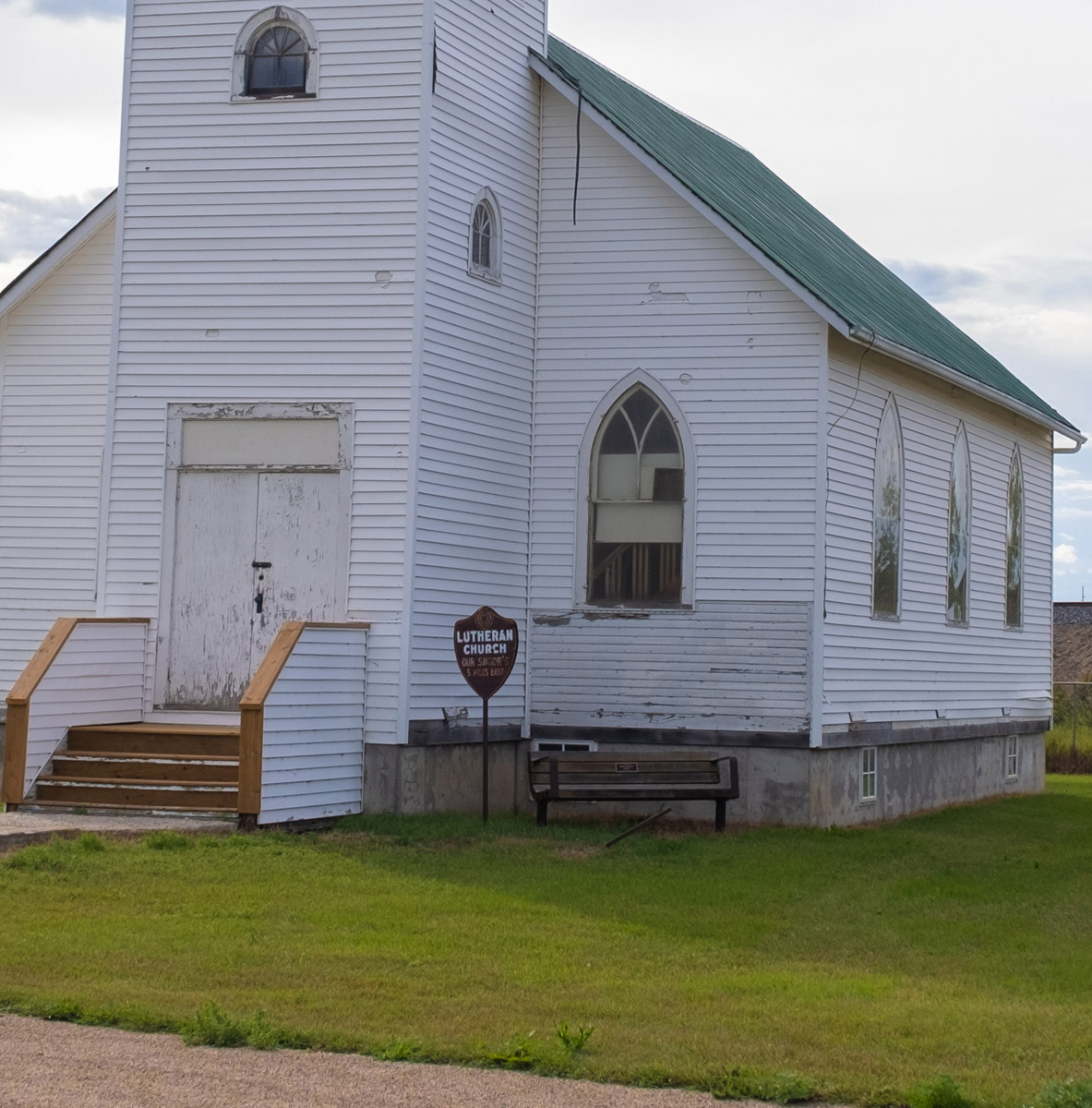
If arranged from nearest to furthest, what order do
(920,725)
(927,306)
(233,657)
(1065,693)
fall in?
(233,657) < (920,725) < (927,306) < (1065,693)

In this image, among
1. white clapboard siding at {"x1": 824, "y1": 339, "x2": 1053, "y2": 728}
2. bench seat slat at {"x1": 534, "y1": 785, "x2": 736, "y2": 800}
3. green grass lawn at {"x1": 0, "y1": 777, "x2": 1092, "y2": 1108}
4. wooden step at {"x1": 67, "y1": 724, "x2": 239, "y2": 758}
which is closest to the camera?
green grass lawn at {"x1": 0, "y1": 777, "x2": 1092, "y2": 1108}

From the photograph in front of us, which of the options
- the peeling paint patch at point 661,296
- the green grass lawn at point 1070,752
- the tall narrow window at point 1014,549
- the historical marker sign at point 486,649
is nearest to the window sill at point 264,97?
the peeling paint patch at point 661,296

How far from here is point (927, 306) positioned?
2653 centimetres

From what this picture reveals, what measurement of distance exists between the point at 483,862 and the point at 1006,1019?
220 inches

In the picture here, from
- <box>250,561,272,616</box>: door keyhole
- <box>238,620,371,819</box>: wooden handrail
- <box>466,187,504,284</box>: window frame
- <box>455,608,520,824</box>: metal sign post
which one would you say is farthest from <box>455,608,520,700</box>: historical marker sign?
<box>466,187,504,284</box>: window frame

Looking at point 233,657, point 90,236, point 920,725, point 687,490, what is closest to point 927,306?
point 920,725

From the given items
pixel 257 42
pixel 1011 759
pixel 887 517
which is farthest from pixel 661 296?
pixel 1011 759

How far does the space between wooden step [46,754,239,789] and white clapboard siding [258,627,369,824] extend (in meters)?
0.44

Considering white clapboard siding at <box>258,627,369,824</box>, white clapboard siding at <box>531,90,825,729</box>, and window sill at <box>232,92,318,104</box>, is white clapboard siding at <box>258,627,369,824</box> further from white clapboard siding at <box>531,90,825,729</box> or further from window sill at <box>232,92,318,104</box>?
window sill at <box>232,92,318,104</box>

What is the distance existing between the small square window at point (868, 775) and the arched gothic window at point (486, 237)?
6361mm

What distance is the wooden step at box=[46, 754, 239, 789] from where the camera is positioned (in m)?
14.5

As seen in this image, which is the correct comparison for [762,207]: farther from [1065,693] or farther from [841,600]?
[1065,693]

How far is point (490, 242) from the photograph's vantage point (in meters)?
17.0

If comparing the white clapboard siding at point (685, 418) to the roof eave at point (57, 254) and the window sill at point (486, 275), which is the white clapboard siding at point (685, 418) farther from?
the roof eave at point (57, 254)
